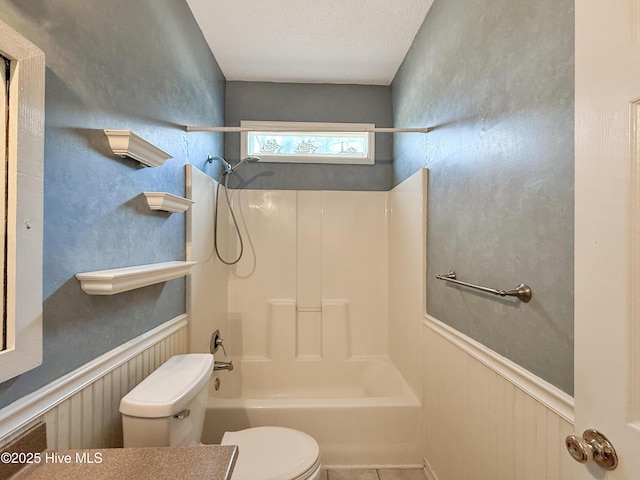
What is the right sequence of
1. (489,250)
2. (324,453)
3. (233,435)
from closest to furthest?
1. (489,250)
2. (233,435)
3. (324,453)

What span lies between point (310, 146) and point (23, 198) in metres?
2.22

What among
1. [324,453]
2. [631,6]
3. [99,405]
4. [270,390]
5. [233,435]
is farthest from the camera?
[270,390]

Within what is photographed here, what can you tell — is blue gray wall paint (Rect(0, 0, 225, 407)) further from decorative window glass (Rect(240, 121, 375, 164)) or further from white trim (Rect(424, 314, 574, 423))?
white trim (Rect(424, 314, 574, 423))

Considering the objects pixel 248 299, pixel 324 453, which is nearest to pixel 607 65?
pixel 324 453

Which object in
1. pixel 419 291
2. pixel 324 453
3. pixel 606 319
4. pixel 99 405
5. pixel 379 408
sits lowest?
pixel 324 453

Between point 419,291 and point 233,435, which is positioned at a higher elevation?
point 419,291

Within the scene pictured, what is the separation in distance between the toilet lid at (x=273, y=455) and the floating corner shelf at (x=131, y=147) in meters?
1.24

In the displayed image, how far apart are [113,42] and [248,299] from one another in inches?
77.6

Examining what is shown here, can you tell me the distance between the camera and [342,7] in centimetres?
183

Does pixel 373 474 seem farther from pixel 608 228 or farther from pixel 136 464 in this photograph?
pixel 608 228

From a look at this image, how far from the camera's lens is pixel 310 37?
6.88 feet

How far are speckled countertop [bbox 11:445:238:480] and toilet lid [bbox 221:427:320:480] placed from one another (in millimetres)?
584

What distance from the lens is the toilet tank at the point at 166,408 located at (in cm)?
97

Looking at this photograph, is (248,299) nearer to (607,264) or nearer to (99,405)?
(99,405)
